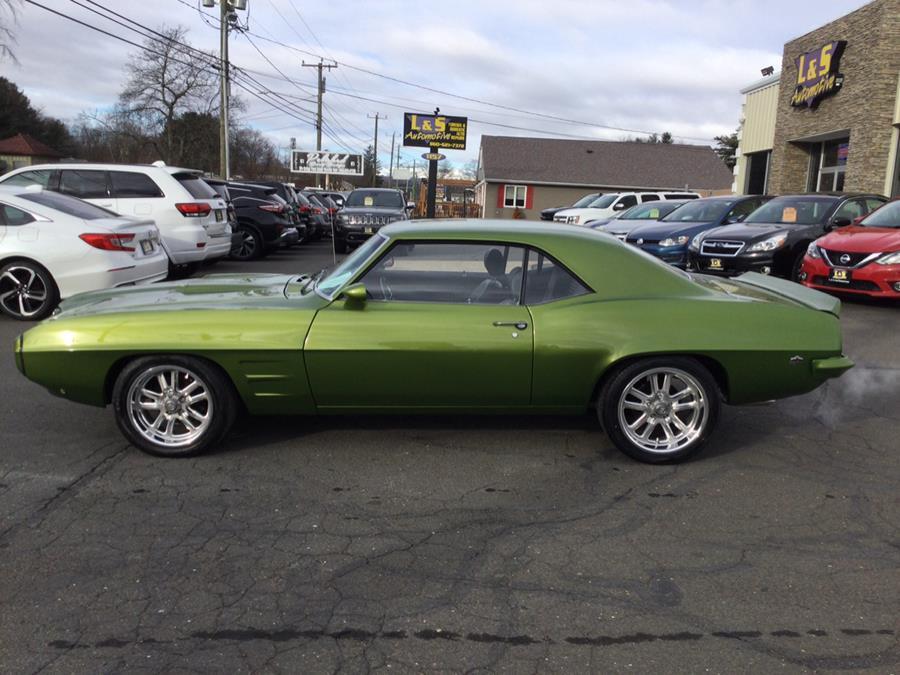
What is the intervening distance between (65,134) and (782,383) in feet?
265

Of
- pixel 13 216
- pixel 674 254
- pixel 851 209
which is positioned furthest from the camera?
pixel 674 254

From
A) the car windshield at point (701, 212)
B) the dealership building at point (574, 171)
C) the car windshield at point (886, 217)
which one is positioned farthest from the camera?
the dealership building at point (574, 171)

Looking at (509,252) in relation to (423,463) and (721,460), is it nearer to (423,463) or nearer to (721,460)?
(423,463)

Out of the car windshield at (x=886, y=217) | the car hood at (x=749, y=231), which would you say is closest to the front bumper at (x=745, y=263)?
the car hood at (x=749, y=231)

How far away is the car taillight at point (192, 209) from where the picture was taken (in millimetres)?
11070

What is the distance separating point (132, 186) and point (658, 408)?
935 cm

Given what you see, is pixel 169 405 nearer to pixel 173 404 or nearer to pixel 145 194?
pixel 173 404

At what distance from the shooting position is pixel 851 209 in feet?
39.7

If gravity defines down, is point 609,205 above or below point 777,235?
above

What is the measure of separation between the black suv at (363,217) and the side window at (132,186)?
6548 millimetres

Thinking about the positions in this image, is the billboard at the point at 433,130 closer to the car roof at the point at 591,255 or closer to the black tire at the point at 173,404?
the car roof at the point at 591,255

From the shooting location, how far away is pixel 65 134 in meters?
72.4

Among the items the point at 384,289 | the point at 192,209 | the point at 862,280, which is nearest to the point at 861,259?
the point at 862,280

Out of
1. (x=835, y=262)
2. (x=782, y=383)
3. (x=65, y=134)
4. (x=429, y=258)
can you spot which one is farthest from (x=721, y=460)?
(x=65, y=134)
